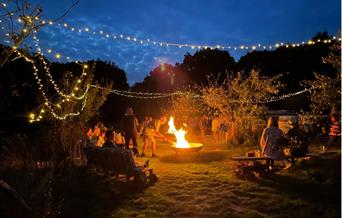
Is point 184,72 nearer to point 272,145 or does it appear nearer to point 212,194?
point 272,145

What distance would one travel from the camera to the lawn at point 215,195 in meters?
6.58

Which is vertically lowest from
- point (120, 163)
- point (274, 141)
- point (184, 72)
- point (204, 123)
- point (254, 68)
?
point (120, 163)

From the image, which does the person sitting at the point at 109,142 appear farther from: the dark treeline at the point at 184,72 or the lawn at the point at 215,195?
the dark treeline at the point at 184,72

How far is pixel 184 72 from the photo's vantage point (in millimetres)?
45844

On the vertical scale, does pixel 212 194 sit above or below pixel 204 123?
below

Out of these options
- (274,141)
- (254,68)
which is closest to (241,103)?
(274,141)

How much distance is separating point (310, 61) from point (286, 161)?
25.7m

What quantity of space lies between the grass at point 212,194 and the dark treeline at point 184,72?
30.1ft

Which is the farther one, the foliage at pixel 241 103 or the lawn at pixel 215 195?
the foliage at pixel 241 103

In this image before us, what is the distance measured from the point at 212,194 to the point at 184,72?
38.6 meters

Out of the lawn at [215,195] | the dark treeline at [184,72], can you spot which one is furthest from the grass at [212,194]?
the dark treeline at [184,72]

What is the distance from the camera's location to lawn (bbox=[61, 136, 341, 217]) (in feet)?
21.6

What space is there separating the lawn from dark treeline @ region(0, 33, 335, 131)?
9211 millimetres

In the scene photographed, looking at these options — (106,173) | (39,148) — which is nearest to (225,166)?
(106,173)
